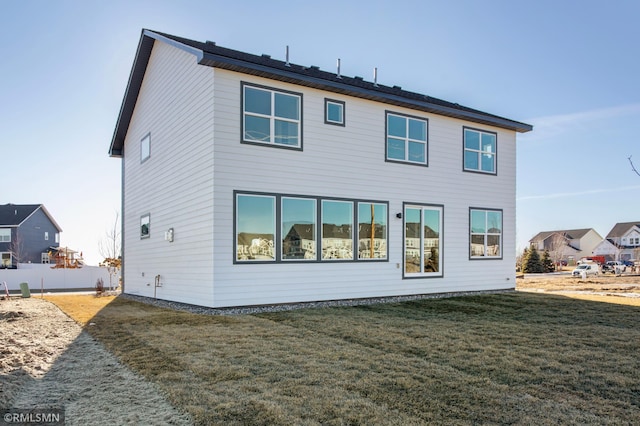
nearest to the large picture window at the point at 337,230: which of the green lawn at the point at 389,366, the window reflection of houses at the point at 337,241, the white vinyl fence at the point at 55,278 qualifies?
the window reflection of houses at the point at 337,241

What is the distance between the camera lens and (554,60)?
584 inches

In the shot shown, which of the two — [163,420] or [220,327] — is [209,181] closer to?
[220,327]

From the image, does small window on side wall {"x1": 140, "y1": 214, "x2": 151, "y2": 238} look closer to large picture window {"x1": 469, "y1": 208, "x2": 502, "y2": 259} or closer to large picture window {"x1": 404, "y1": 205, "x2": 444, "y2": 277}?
large picture window {"x1": 404, "y1": 205, "x2": 444, "y2": 277}

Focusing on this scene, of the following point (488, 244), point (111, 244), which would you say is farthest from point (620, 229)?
point (111, 244)

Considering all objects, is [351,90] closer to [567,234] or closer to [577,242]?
[577,242]

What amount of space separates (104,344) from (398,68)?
46.3 feet

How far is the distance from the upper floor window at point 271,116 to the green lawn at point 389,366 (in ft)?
13.4

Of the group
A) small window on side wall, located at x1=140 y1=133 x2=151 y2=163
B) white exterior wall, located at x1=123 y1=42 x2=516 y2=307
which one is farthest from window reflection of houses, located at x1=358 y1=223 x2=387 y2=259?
small window on side wall, located at x1=140 y1=133 x2=151 y2=163

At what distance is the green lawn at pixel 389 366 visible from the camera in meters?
3.71

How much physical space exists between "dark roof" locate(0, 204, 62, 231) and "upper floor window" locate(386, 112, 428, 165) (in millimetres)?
39519

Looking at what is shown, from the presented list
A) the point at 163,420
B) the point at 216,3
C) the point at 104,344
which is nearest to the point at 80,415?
the point at 163,420

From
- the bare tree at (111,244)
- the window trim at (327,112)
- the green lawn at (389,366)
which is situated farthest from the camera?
the bare tree at (111,244)

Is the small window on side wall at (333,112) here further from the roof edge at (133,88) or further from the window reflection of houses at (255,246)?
the roof edge at (133,88)

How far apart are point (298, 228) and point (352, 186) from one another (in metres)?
1.94
